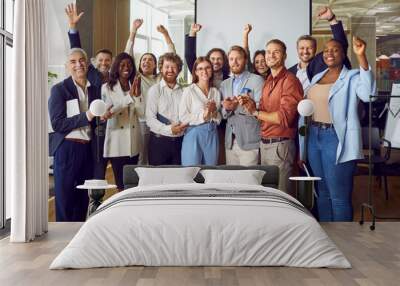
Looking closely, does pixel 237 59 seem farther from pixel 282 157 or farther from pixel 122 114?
pixel 122 114

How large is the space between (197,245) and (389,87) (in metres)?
3.69

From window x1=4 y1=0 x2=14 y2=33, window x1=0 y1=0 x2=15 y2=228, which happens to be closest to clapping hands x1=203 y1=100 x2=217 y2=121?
window x1=0 y1=0 x2=15 y2=228

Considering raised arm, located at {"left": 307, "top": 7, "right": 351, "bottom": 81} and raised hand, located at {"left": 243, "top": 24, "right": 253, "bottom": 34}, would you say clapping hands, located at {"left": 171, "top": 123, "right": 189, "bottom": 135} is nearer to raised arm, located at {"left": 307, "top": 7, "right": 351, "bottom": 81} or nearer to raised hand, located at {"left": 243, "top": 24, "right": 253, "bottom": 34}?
raised hand, located at {"left": 243, "top": 24, "right": 253, "bottom": 34}

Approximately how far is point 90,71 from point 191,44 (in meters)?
1.29

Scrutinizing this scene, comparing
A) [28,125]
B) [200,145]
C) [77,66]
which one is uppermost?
[77,66]

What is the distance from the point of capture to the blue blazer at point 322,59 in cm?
725

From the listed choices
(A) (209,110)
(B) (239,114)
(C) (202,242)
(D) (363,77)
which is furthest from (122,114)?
(C) (202,242)

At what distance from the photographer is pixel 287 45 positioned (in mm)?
7336

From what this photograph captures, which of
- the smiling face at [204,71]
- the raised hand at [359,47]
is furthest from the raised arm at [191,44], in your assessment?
the raised hand at [359,47]

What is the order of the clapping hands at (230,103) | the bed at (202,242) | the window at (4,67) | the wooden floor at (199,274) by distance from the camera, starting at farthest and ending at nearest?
1. the clapping hands at (230,103)
2. the window at (4,67)
3. the bed at (202,242)
4. the wooden floor at (199,274)

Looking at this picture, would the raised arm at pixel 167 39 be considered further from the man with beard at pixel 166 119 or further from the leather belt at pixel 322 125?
the leather belt at pixel 322 125

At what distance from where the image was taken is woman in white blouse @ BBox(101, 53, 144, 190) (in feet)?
24.2

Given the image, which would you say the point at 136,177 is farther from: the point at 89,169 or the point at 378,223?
the point at 378,223

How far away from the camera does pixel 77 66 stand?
7379mm
